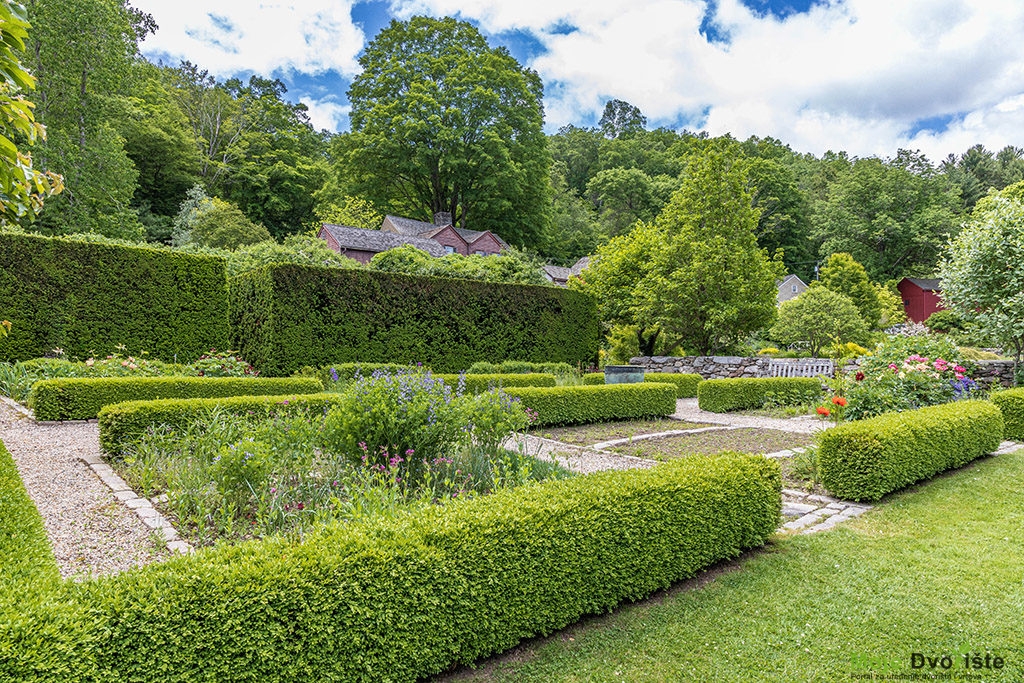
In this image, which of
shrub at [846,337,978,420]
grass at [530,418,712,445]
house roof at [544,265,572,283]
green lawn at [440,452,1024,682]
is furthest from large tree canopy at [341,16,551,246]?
green lawn at [440,452,1024,682]

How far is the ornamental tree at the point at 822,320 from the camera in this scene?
842 inches

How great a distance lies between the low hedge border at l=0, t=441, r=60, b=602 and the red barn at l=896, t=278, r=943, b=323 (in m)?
46.7

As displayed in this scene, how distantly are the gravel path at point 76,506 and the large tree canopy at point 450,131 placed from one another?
29794 millimetres

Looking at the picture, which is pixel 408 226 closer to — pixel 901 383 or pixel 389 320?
pixel 389 320

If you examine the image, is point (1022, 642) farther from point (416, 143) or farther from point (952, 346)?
point (416, 143)

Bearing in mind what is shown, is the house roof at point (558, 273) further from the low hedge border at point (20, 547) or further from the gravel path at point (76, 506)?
the low hedge border at point (20, 547)

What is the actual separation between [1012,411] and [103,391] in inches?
500

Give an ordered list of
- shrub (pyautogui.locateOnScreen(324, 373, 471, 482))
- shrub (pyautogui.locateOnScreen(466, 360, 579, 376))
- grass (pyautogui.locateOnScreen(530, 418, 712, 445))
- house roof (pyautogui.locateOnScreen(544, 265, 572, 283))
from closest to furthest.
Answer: shrub (pyautogui.locateOnScreen(324, 373, 471, 482)), grass (pyautogui.locateOnScreen(530, 418, 712, 445)), shrub (pyautogui.locateOnScreen(466, 360, 579, 376)), house roof (pyautogui.locateOnScreen(544, 265, 572, 283))

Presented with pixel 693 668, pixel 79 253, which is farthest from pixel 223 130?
pixel 693 668

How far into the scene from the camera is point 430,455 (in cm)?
443

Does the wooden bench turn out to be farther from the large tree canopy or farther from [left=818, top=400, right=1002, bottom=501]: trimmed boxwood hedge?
the large tree canopy

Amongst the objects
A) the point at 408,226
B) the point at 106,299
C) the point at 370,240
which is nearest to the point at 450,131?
the point at 408,226

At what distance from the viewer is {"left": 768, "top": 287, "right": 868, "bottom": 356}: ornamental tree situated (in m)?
21.4

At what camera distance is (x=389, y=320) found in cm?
1236
